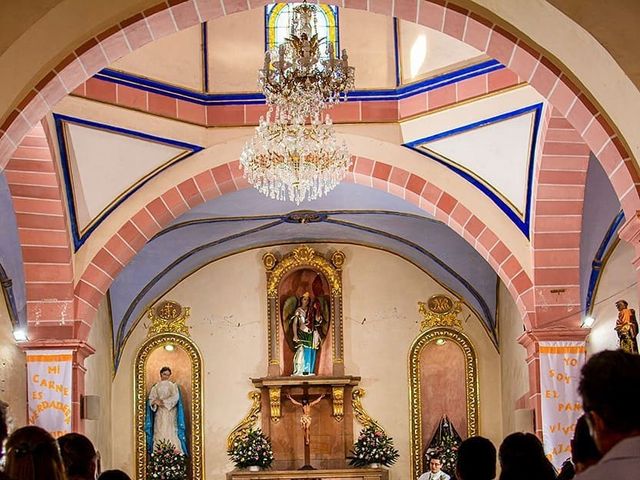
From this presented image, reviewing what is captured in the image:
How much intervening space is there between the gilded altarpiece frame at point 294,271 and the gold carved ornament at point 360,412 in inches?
21.8

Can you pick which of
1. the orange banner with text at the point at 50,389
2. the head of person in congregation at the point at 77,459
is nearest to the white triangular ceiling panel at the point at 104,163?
the orange banner with text at the point at 50,389

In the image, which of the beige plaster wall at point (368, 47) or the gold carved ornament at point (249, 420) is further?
the gold carved ornament at point (249, 420)

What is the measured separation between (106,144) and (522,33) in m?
5.33

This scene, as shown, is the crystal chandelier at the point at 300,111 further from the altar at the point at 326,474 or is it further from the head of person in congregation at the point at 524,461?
the head of person in congregation at the point at 524,461

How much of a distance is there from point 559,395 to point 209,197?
4230 mm

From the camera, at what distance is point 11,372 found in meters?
13.4

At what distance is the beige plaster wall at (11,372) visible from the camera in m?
13.3

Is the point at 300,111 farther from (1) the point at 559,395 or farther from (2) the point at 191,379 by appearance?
(2) the point at 191,379

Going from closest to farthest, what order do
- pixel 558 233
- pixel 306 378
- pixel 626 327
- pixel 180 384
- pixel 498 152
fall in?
pixel 626 327 → pixel 498 152 → pixel 558 233 → pixel 306 378 → pixel 180 384

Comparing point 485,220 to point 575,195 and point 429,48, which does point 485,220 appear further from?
point 429,48

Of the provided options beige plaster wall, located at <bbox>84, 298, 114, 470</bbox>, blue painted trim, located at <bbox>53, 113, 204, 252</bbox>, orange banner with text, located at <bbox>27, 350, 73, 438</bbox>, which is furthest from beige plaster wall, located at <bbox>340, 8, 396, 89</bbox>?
beige plaster wall, located at <bbox>84, 298, 114, 470</bbox>

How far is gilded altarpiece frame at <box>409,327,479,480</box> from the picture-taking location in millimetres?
16750

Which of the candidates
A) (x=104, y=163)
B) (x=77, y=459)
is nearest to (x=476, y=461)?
(x=77, y=459)

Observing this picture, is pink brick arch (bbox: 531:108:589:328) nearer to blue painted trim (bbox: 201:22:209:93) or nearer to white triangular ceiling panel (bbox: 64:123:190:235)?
blue painted trim (bbox: 201:22:209:93)
